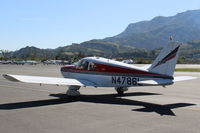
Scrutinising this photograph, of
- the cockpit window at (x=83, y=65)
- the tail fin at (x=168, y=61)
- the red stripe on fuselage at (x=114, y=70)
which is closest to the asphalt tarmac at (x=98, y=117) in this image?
the red stripe on fuselage at (x=114, y=70)

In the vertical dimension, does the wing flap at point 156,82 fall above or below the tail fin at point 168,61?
below

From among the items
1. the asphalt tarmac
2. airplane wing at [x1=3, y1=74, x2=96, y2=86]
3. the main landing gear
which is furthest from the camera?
the main landing gear

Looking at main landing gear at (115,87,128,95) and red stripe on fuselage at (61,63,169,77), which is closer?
red stripe on fuselage at (61,63,169,77)

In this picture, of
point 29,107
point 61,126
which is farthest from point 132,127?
point 29,107

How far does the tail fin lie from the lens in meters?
14.8

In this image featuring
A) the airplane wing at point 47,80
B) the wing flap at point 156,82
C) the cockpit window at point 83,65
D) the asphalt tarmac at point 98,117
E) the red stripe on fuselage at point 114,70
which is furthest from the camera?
the cockpit window at point 83,65

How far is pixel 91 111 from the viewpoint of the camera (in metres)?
12.2

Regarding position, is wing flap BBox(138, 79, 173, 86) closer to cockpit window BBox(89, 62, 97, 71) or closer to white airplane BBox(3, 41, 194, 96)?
white airplane BBox(3, 41, 194, 96)

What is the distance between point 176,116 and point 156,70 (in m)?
4.12

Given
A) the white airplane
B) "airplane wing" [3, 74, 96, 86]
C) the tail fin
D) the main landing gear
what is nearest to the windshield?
the white airplane

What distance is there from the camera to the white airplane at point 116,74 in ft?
48.2

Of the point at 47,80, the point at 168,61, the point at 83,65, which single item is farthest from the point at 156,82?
the point at 47,80

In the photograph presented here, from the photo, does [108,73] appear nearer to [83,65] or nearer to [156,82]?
[83,65]

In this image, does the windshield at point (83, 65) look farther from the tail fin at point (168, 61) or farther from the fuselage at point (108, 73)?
the tail fin at point (168, 61)
